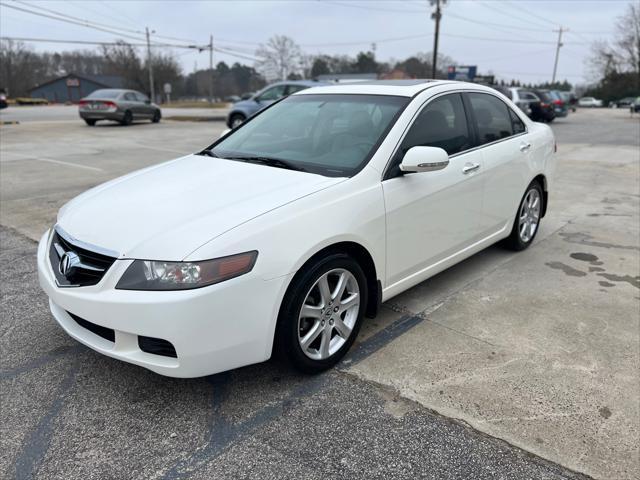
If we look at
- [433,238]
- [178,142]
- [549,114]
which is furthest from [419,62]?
[433,238]

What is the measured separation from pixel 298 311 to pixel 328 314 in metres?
0.30

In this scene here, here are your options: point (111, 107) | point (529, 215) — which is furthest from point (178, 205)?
point (111, 107)

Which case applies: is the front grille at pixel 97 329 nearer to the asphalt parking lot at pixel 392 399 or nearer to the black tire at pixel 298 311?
the asphalt parking lot at pixel 392 399

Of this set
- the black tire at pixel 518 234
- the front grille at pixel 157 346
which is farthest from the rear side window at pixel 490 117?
the front grille at pixel 157 346

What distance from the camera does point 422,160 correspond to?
3098mm

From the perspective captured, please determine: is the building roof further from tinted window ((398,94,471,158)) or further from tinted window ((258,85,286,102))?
tinted window ((398,94,471,158))

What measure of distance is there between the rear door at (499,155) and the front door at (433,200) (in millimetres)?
156

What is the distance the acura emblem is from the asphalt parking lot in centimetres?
66

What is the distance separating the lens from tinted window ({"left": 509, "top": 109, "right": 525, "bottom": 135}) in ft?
15.5

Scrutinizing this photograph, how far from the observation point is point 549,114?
23.8 meters

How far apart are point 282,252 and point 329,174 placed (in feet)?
2.47

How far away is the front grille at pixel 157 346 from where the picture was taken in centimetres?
238

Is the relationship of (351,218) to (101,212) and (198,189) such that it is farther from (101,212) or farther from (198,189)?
(101,212)

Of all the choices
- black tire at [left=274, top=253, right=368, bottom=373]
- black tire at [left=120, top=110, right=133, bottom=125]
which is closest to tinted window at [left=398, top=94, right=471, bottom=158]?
black tire at [left=274, top=253, right=368, bottom=373]
